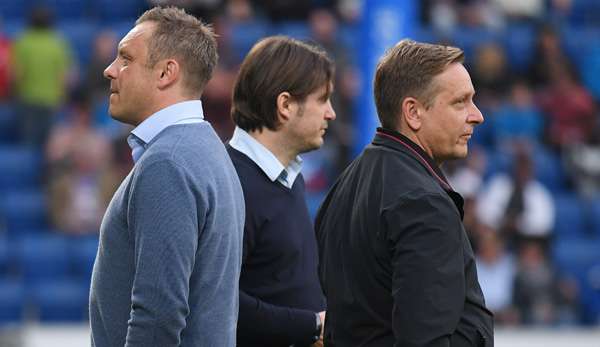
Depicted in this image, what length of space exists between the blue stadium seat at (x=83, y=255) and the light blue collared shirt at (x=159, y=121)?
700cm

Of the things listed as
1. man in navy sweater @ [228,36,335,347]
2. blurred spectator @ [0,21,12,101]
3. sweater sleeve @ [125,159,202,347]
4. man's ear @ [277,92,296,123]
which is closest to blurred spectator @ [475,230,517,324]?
blurred spectator @ [0,21,12,101]

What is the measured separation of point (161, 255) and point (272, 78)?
929 millimetres

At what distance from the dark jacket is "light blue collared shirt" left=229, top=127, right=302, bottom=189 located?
1.15 feet

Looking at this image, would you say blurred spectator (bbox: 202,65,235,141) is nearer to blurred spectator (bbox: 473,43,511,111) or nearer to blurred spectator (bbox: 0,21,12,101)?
blurred spectator (bbox: 0,21,12,101)

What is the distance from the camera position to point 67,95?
460 inches

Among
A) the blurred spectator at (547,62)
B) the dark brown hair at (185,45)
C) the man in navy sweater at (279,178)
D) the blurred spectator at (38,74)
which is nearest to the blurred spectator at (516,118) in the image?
the blurred spectator at (547,62)

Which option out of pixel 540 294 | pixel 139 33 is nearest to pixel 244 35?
pixel 540 294

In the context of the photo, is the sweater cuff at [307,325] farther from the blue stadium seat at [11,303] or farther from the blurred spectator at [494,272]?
the blue stadium seat at [11,303]

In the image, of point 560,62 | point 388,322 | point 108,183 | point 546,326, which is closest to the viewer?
point 388,322

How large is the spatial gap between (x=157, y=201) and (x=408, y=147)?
66 centimetres

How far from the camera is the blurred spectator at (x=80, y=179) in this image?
33.9 feet

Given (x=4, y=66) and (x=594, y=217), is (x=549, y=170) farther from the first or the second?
(x=4, y=66)

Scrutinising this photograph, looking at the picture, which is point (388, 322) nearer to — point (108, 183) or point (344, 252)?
point (344, 252)

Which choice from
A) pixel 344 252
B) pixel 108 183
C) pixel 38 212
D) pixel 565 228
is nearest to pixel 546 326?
pixel 565 228
